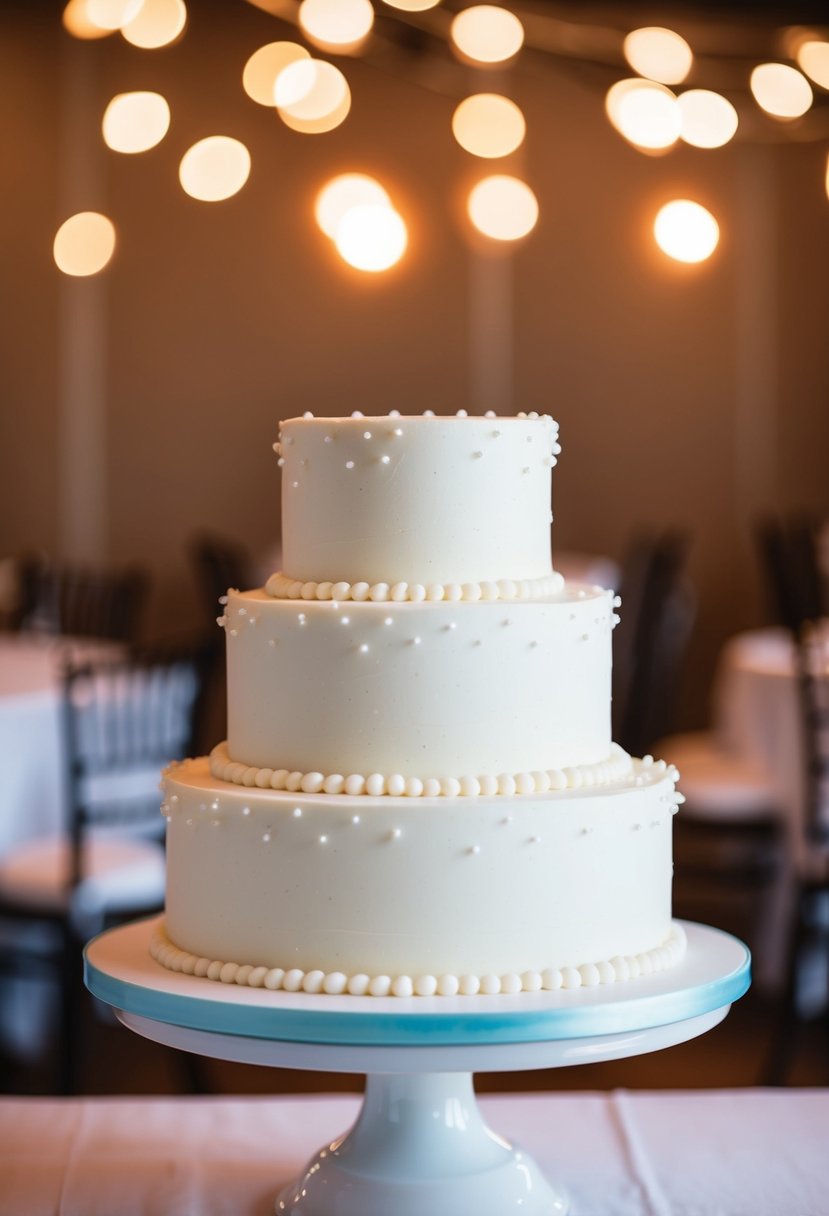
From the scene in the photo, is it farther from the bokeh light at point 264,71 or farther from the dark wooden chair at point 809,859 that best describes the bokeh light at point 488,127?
the dark wooden chair at point 809,859

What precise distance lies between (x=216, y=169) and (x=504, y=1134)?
5734 mm

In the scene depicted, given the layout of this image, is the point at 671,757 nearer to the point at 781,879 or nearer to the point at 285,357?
the point at 781,879

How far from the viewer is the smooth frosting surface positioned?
4.36 feet

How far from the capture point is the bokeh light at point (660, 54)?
4.30m

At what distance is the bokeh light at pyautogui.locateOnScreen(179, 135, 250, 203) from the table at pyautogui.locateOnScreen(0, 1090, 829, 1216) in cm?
548

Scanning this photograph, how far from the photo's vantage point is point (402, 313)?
690 cm

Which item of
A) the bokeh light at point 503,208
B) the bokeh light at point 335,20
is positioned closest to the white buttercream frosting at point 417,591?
the bokeh light at point 335,20

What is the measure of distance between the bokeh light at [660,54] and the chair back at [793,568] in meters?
1.54

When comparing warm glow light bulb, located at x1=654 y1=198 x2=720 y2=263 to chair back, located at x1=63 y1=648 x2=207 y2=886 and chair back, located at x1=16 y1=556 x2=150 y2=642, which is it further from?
chair back, located at x1=63 y1=648 x2=207 y2=886

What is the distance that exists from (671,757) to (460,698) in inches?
139

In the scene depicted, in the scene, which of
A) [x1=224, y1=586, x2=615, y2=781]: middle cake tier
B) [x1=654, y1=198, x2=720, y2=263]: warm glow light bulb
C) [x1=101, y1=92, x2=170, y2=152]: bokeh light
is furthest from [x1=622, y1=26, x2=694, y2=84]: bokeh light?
[x1=224, y1=586, x2=615, y2=781]: middle cake tier

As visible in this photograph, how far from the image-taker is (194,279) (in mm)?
6859

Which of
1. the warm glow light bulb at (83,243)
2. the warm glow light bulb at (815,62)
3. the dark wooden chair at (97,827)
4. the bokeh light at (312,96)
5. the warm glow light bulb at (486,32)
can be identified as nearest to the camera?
the dark wooden chair at (97,827)

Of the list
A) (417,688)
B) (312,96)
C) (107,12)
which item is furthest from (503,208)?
(417,688)
